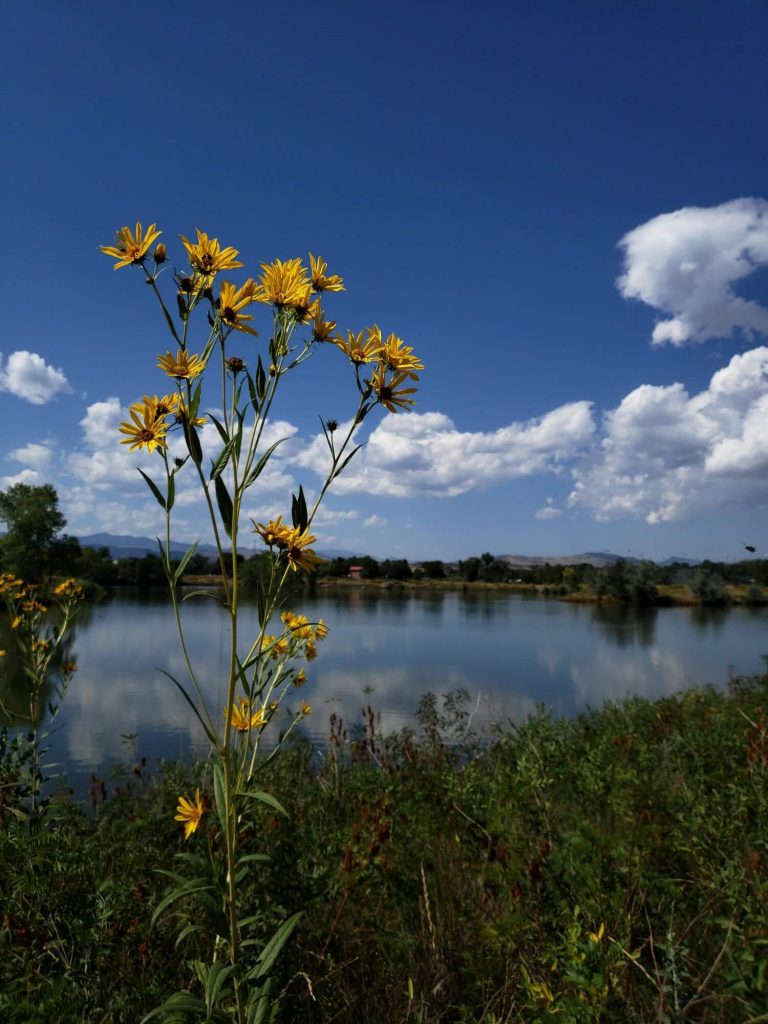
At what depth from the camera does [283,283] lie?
3.49ft

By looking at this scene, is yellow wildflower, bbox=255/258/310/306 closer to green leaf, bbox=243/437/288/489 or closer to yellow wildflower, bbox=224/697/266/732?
green leaf, bbox=243/437/288/489

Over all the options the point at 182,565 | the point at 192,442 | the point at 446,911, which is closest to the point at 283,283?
the point at 192,442

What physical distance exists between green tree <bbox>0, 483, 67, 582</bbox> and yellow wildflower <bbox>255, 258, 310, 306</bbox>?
25.6 metres

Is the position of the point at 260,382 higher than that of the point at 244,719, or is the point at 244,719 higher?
the point at 260,382

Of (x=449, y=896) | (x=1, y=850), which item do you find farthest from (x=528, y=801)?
(x=1, y=850)

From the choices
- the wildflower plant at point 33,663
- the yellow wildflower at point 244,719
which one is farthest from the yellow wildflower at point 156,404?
the wildflower plant at point 33,663

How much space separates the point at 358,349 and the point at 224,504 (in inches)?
15.2

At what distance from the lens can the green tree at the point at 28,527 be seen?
76.0 feet

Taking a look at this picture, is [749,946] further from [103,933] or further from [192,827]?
[103,933]

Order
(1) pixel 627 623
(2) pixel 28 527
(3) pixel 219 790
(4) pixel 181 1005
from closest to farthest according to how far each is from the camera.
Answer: (4) pixel 181 1005
(3) pixel 219 790
(2) pixel 28 527
(1) pixel 627 623

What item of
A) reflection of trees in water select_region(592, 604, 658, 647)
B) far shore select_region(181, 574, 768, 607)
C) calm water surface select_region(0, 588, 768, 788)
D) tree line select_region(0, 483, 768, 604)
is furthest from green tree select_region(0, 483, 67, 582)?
reflection of trees in water select_region(592, 604, 658, 647)

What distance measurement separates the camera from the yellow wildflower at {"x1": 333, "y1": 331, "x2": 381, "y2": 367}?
1101 millimetres

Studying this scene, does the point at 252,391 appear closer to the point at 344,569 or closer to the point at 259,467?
the point at 259,467

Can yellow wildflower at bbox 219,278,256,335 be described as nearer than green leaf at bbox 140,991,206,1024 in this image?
No
